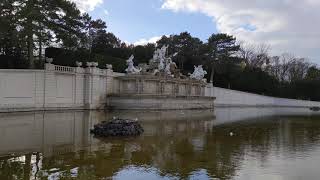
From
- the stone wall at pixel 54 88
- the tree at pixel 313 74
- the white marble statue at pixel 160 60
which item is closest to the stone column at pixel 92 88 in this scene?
the stone wall at pixel 54 88

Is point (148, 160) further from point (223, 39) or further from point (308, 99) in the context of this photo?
point (308, 99)

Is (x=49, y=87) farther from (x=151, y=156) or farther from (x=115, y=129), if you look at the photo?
(x=151, y=156)

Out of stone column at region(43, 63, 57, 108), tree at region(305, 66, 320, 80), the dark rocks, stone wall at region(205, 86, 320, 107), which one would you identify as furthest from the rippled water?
tree at region(305, 66, 320, 80)

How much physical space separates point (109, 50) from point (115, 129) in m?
46.9

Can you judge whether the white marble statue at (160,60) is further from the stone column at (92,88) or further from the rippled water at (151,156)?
the rippled water at (151,156)

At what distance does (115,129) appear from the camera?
62.9ft

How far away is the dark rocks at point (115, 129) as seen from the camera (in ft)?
62.6

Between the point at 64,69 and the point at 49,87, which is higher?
the point at 64,69

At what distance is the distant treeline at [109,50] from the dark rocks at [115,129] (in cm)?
1949

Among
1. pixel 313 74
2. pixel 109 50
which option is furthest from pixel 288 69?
pixel 109 50

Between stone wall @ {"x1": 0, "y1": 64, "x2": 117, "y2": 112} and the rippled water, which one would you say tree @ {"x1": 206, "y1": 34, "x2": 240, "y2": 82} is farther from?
the rippled water

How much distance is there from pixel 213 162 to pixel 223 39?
6615cm

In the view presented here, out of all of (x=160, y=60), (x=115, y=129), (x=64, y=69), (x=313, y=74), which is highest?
(x=313, y=74)

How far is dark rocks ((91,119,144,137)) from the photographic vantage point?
19.1m
